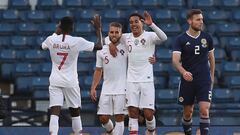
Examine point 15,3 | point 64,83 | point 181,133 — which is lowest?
point 181,133

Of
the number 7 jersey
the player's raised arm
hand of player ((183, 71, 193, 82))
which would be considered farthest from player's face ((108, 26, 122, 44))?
hand of player ((183, 71, 193, 82))

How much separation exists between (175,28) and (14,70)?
4.54m

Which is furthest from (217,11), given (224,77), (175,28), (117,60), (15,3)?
(117,60)

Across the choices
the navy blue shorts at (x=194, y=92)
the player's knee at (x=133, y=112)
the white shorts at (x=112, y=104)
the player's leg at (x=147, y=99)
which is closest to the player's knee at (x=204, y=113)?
the navy blue shorts at (x=194, y=92)

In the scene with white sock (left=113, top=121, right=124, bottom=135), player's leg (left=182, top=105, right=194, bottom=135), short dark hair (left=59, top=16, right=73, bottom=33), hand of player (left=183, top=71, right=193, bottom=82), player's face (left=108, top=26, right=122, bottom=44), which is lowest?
white sock (left=113, top=121, right=124, bottom=135)

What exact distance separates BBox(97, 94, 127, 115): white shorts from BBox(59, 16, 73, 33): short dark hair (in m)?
1.61

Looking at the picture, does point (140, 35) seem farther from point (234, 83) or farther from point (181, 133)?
point (234, 83)

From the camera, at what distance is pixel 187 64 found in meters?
13.0

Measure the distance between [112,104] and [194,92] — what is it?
155 cm

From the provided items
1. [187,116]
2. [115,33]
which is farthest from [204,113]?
[115,33]

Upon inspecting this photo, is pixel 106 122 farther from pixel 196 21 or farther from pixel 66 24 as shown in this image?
pixel 196 21

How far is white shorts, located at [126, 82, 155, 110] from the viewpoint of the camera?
13.3m

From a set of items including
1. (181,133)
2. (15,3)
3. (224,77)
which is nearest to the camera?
(181,133)

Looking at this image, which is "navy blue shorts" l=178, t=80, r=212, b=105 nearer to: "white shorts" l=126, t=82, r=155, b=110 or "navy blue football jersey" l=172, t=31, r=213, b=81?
"navy blue football jersey" l=172, t=31, r=213, b=81
